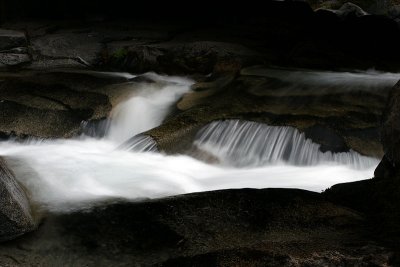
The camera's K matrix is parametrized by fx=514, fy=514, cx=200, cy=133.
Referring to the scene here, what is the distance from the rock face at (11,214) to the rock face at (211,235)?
8 centimetres

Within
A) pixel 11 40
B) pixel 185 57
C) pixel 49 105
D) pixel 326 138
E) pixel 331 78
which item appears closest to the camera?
pixel 326 138

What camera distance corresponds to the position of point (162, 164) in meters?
6.98

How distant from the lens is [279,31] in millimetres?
13656

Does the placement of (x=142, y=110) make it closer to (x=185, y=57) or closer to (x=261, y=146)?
(x=261, y=146)

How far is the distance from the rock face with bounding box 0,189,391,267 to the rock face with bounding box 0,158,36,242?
8cm

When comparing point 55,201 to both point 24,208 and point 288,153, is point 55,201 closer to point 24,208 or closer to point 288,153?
point 24,208

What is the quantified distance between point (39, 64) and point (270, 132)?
24.1ft

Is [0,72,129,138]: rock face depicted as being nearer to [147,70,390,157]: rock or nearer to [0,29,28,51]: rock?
[147,70,390,157]: rock

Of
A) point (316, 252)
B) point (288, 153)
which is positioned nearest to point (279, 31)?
point (288, 153)

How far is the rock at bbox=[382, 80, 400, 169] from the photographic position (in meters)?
4.32

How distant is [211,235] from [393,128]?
6.05ft

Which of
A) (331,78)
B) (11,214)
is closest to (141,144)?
Result: (11,214)

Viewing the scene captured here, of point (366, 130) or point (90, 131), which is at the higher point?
point (366, 130)

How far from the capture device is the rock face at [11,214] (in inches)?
151
